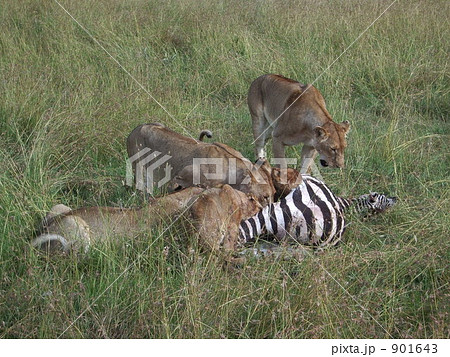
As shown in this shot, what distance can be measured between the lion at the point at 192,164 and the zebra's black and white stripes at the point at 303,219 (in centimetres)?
24

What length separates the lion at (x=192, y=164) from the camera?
→ 5.36 meters

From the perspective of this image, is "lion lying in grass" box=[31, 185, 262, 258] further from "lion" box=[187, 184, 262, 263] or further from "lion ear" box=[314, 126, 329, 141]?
"lion ear" box=[314, 126, 329, 141]

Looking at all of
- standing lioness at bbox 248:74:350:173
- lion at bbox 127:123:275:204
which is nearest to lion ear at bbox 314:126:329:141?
standing lioness at bbox 248:74:350:173

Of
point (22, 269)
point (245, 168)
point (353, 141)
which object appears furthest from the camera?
point (353, 141)

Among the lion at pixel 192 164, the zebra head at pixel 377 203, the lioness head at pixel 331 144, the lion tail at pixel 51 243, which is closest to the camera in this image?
the lion tail at pixel 51 243

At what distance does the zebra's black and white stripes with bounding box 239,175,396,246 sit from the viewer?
4.76 m

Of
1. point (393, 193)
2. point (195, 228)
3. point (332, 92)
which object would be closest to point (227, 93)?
point (332, 92)

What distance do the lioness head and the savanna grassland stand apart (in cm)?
13

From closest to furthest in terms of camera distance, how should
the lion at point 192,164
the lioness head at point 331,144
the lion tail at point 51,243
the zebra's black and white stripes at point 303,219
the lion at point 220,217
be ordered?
the lion tail at point 51,243
the lion at point 220,217
the zebra's black and white stripes at point 303,219
the lion at point 192,164
the lioness head at point 331,144

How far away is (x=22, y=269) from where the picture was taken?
3994mm

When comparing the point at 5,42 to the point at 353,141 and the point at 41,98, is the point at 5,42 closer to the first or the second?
the point at 41,98

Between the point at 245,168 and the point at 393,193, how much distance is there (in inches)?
51.6

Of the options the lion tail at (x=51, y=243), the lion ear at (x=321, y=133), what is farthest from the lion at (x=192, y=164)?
the lion tail at (x=51, y=243)

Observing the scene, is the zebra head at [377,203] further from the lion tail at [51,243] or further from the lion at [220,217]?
the lion tail at [51,243]
